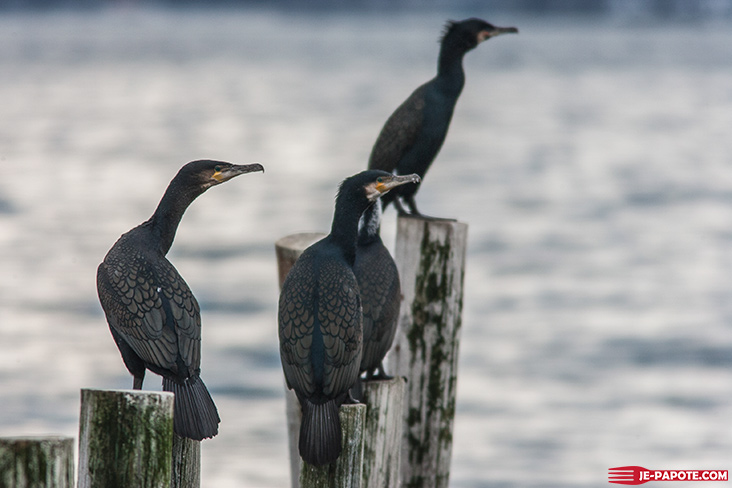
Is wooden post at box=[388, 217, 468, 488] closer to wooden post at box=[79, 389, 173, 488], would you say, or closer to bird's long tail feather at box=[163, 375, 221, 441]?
bird's long tail feather at box=[163, 375, 221, 441]

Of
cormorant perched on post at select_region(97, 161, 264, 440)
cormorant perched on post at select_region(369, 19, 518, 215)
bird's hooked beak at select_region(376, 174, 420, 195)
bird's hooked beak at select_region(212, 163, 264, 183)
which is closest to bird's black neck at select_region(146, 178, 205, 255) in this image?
cormorant perched on post at select_region(97, 161, 264, 440)

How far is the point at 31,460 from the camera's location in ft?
10.4

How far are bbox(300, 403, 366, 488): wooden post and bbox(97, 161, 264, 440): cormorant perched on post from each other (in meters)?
0.41

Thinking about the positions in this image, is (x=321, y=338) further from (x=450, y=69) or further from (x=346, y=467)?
(x=450, y=69)

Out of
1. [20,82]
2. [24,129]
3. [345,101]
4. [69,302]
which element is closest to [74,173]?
[24,129]

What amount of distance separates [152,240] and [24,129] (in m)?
27.6

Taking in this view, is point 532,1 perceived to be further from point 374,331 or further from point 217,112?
point 374,331

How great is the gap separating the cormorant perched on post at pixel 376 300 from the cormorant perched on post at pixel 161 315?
32.0 inches

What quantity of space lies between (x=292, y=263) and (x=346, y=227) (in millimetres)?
1059

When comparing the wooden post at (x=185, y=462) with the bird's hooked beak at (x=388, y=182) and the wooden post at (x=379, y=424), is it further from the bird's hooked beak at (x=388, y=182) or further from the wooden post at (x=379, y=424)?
the bird's hooked beak at (x=388, y=182)

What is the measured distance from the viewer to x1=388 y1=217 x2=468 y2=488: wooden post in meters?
5.63

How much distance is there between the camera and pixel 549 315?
1341 centimetres

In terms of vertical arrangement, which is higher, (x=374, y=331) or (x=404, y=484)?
(x=374, y=331)

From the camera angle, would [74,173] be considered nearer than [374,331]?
No
